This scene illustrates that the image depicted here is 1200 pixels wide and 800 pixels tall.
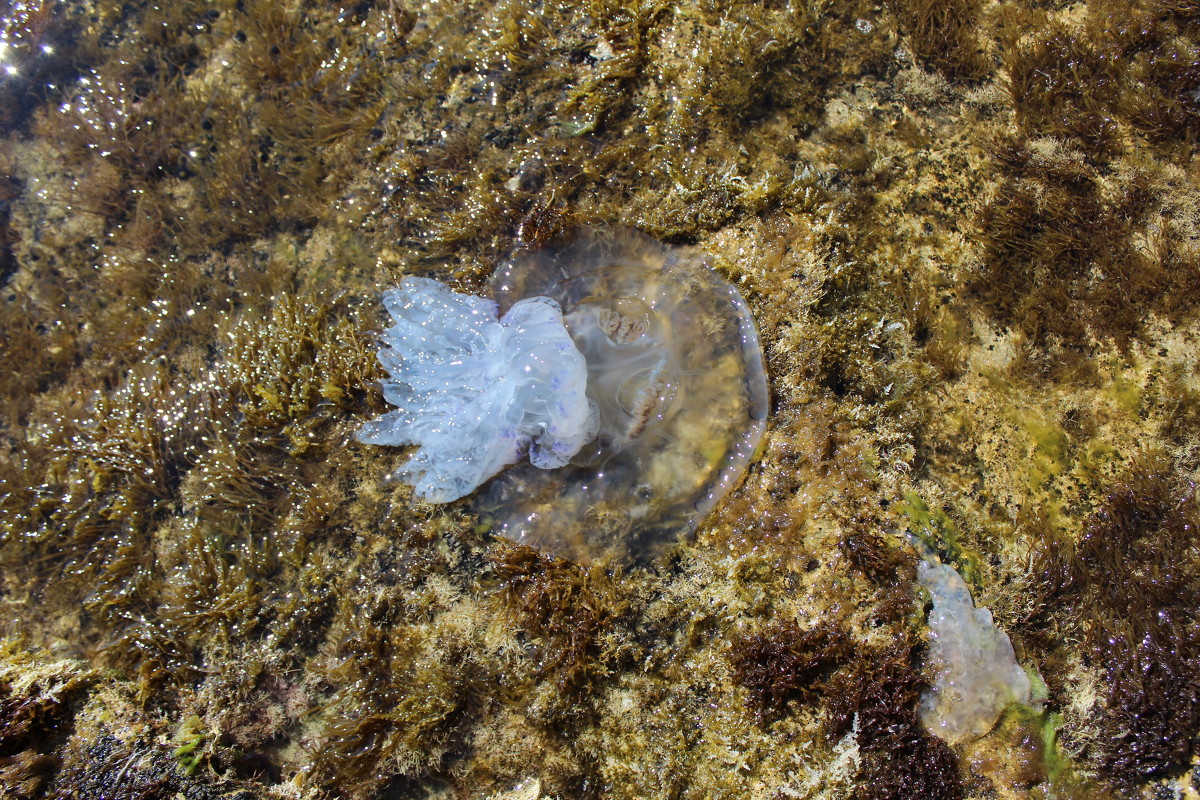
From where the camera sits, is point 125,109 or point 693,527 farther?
point 125,109

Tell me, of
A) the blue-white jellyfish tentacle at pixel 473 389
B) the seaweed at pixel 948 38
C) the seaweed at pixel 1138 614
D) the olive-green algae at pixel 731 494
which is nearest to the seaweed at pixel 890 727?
the olive-green algae at pixel 731 494

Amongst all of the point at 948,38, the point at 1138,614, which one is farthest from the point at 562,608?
the point at 948,38

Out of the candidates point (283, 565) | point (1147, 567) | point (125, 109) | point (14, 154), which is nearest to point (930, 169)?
point (1147, 567)

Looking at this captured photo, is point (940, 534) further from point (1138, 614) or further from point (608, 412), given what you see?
point (608, 412)

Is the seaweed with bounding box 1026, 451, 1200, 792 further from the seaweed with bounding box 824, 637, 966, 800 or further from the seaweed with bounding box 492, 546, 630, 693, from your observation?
the seaweed with bounding box 492, 546, 630, 693

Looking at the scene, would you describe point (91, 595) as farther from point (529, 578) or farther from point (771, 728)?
point (771, 728)

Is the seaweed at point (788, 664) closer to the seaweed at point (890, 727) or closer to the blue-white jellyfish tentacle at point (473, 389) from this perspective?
the seaweed at point (890, 727)

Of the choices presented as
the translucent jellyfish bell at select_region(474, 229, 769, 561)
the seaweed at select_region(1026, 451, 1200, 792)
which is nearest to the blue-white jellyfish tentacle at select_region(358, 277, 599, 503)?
the translucent jellyfish bell at select_region(474, 229, 769, 561)
